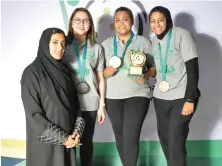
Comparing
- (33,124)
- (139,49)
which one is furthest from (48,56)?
(139,49)

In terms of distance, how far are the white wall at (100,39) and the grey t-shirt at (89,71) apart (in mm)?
487

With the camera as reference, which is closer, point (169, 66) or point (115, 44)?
point (169, 66)

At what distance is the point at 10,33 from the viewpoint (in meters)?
2.51

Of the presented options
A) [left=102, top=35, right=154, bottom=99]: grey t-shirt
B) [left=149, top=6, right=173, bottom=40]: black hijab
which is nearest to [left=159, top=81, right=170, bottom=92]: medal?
[left=102, top=35, right=154, bottom=99]: grey t-shirt

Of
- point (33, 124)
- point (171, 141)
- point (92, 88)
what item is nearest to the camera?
point (33, 124)

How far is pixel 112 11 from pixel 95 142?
1109mm

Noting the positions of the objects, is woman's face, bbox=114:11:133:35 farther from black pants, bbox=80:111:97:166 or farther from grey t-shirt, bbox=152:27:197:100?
black pants, bbox=80:111:97:166

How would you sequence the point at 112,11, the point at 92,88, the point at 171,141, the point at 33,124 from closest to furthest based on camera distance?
the point at 33,124 < the point at 171,141 < the point at 92,88 < the point at 112,11

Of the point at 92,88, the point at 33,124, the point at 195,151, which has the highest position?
the point at 92,88

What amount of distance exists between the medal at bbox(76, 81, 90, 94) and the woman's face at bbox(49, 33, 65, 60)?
0.31 m

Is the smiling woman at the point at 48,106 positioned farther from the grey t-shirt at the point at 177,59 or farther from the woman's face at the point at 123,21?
the grey t-shirt at the point at 177,59

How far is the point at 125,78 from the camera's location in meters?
2.04

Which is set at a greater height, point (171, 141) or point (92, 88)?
point (92, 88)

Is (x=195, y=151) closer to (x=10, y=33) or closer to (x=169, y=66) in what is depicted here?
(x=169, y=66)
